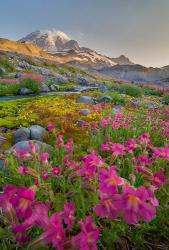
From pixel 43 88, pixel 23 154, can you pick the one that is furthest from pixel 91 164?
pixel 43 88

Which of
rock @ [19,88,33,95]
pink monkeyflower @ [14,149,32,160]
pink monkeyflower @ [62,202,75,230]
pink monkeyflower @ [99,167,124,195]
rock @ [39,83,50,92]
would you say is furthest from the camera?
rock @ [39,83,50,92]

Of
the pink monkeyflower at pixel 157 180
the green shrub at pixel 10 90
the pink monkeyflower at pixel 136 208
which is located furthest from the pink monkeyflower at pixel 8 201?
the green shrub at pixel 10 90

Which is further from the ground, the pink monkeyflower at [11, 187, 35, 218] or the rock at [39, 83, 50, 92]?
the pink monkeyflower at [11, 187, 35, 218]

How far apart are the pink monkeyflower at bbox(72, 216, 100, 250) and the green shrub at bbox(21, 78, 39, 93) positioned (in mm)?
13593

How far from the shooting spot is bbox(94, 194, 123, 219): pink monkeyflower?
128 cm

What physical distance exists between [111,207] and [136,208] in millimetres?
122

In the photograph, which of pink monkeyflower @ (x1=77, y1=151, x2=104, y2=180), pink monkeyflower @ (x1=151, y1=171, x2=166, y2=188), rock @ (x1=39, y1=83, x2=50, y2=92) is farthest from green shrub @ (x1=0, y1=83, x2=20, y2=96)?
pink monkeyflower @ (x1=151, y1=171, x2=166, y2=188)

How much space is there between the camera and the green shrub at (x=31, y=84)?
14.6 m

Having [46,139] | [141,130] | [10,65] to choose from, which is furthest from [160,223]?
[10,65]

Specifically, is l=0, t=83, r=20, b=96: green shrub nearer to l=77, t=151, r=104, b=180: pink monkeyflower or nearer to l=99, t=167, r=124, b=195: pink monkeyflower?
l=77, t=151, r=104, b=180: pink monkeyflower

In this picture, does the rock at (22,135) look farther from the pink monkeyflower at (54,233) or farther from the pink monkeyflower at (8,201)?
the pink monkeyflower at (54,233)

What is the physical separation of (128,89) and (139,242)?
14661 mm

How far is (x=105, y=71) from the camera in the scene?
8856cm

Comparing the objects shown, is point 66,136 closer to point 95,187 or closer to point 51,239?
point 95,187
